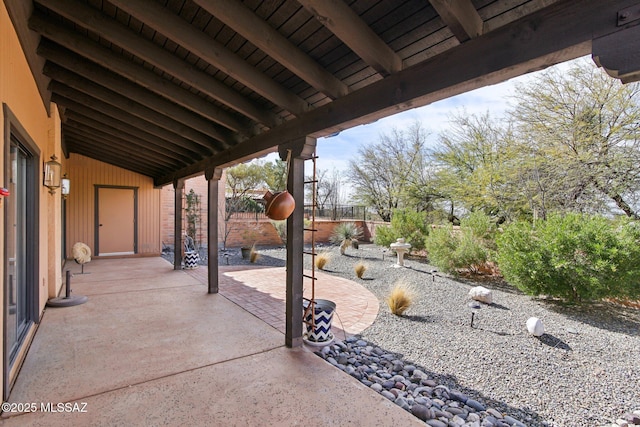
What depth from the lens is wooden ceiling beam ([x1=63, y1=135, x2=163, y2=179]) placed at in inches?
296

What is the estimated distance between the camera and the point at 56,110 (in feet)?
15.9

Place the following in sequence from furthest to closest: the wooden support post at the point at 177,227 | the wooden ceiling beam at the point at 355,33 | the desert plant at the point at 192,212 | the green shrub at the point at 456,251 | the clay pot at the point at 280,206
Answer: the desert plant at the point at 192,212 < the wooden support post at the point at 177,227 < the green shrub at the point at 456,251 < the clay pot at the point at 280,206 < the wooden ceiling beam at the point at 355,33

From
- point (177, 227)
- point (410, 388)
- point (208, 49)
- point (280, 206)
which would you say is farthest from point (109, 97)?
point (410, 388)

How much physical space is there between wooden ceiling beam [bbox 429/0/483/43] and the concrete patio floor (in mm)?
2348

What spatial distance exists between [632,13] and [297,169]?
2543 mm

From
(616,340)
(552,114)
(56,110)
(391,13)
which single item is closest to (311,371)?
(391,13)

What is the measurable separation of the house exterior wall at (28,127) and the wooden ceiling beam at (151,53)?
38 cm

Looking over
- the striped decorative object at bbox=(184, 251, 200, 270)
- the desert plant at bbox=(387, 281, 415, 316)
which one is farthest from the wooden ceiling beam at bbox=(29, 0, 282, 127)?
the striped decorative object at bbox=(184, 251, 200, 270)

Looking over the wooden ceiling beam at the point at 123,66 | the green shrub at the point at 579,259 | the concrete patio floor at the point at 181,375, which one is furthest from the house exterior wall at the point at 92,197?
the green shrub at the point at 579,259

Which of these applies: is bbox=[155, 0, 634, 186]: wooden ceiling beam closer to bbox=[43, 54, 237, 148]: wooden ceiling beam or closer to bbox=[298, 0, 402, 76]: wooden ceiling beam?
bbox=[298, 0, 402, 76]: wooden ceiling beam

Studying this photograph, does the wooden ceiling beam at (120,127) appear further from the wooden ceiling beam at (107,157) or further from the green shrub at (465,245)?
the green shrub at (465,245)

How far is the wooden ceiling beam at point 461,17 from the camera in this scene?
1.62 metres

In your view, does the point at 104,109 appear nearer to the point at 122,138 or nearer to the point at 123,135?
the point at 123,135

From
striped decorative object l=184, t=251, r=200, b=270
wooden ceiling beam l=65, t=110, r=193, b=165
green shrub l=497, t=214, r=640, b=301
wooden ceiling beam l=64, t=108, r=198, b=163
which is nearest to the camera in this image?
green shrub l=497, t=214, r=640, b=301
